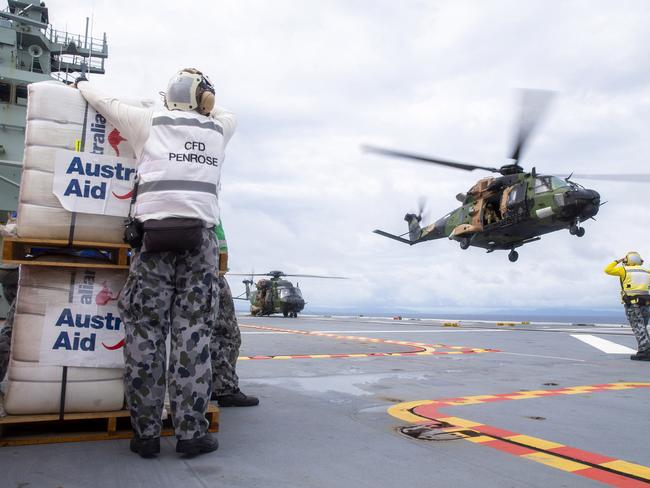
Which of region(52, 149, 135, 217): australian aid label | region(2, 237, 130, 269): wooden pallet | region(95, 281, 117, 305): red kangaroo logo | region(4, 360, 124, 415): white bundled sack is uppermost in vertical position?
region(52, 149, 135, 217): australian aid label

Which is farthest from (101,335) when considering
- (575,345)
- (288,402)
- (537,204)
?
(537,204)

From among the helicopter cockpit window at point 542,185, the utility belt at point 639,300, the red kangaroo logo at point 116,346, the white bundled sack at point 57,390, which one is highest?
the helicopter cockpit window at point 542,185

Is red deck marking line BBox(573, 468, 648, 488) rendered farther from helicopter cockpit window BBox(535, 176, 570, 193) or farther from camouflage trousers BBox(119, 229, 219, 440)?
helicopter cockpit window BBox(535, 176, 570, 193)

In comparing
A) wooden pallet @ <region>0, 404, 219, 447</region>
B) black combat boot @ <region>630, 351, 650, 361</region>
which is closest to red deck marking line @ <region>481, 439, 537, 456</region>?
wooden pallet @ <region>0, 404, 219, 447</region>

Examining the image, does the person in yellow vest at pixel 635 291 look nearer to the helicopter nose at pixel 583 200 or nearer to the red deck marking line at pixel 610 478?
the red deck marking line at pixel 610 478

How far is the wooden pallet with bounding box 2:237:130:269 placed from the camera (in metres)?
2.72

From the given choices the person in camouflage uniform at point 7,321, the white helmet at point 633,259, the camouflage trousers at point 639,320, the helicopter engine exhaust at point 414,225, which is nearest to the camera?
the person in camouflage uniform at point 7,321

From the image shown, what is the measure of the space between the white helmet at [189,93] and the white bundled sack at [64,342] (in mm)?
1070

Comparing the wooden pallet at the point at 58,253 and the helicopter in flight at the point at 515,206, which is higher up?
the helicopter in flight at the point at 515,206

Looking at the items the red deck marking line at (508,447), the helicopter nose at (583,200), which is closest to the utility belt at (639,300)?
the red deck marking line at (508,447)

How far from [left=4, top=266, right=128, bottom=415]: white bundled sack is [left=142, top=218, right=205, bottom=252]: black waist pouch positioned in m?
0.46

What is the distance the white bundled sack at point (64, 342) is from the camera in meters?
2.71

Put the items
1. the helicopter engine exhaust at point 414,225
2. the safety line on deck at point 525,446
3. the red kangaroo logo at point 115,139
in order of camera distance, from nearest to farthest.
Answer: the safety line on deck at point 525,446 → the red kangaroo logo at point 115,139 → the helicopter engine exhaust at point 414,225

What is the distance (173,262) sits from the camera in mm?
2783
